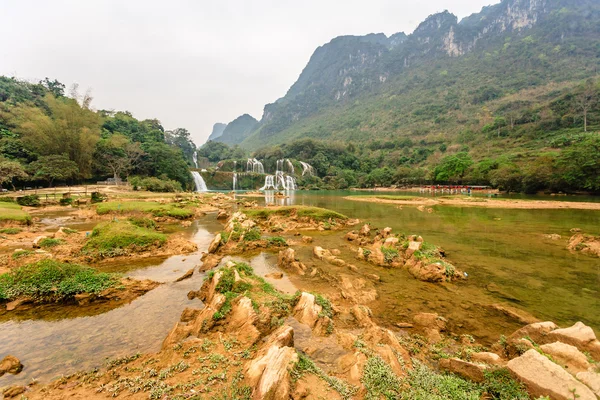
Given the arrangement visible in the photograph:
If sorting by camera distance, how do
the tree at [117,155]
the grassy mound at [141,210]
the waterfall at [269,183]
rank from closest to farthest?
the grassy mound at [141,210]
the tree at [117,155]
the waterfall at [269,183]

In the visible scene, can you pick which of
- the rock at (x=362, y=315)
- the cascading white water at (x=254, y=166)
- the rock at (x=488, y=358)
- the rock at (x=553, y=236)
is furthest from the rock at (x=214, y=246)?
the cascading white water at (x=254, y=166)

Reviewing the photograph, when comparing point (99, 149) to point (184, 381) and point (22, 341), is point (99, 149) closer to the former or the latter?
point (22, 341)

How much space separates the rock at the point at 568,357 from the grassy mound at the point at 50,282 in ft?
32.3

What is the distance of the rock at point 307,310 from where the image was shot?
573cm

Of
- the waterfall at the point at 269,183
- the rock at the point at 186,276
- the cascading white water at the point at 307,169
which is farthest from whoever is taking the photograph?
the cascading white water at the point at 307,169

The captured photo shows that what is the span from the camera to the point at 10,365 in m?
4.13

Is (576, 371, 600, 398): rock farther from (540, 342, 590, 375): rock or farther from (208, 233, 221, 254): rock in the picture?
(208, 233, 221, 254): rock

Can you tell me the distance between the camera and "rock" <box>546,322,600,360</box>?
4.03 meters

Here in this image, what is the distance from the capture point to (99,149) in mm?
48125

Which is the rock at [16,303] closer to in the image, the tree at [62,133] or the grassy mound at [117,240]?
the grassy mound at [117,240]

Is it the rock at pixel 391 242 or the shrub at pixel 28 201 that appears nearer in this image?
the rock at pixel 391 242

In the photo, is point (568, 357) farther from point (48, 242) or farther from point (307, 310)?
point (48, 242)

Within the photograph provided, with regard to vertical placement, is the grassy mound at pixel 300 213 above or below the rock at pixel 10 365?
above

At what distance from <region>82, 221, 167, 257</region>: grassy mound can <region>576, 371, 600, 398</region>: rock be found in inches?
515
